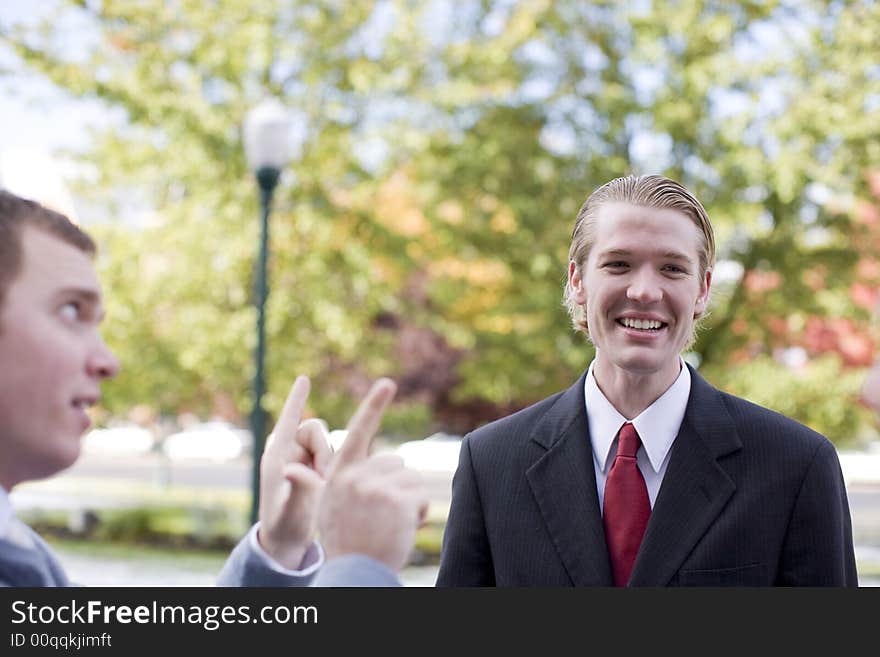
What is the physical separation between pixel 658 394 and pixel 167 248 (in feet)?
29.9

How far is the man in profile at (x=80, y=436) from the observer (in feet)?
4.09

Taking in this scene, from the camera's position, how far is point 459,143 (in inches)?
450

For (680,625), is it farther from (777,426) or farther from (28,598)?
(28,598)

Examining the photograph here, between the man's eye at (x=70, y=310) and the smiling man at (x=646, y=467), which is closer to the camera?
the man's eye at (x=70, y=310)

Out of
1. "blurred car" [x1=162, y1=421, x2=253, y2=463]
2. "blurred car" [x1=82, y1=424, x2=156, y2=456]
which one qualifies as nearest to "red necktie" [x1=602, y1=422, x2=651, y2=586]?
"blurred car" [x1=162, y1=421, x2=253, y2=463]

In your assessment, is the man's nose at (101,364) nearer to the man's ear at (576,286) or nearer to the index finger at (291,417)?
the index finger at (291,417)

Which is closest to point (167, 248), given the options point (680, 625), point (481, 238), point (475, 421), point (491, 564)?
point (481, 238)

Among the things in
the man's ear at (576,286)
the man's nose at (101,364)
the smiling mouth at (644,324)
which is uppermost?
the man's ear at (576,286)

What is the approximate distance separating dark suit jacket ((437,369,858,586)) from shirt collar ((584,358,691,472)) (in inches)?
1.0

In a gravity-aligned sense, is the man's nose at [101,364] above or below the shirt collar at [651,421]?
below

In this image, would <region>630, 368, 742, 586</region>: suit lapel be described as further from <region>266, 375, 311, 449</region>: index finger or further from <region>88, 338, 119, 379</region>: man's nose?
<region>88, 338, 119, 379</region>: man's nose

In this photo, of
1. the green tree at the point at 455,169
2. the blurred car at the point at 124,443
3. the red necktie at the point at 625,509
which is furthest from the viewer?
the blurred car at the point at 124,443

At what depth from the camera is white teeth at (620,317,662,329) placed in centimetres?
209

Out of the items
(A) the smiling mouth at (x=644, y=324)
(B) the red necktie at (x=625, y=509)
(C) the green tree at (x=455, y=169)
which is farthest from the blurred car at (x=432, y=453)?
(A) the smiling mouth at (x=644, y=324)
